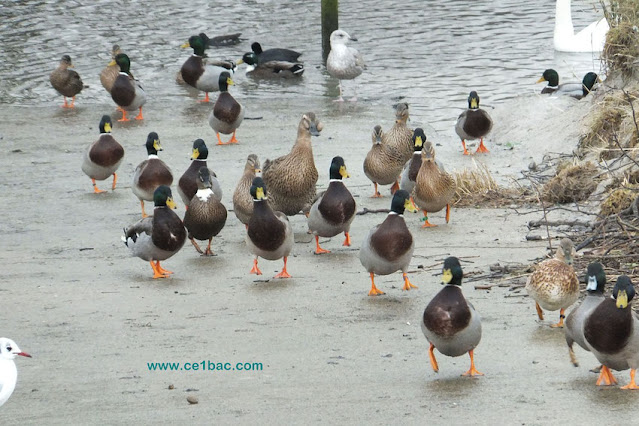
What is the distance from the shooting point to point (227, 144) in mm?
13641

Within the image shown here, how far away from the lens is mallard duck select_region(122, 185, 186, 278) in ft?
28.8

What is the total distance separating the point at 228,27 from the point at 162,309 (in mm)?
14981

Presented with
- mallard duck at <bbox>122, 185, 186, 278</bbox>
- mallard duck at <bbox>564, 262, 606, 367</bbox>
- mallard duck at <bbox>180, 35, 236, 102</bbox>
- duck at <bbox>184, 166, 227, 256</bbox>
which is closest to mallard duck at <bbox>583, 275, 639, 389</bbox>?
mallard duck at <bbox>564, 262, 606, 367</bbox>

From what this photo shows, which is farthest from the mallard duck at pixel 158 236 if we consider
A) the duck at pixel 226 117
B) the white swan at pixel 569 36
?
the white swan at pixel 569 36

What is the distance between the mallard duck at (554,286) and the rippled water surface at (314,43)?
25.1 feet

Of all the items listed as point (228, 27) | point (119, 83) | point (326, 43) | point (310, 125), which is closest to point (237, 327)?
point (310, 125)

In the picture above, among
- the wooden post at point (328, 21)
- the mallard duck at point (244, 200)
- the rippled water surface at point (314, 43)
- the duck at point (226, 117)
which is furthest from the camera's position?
the wooden post at point (328, 21)

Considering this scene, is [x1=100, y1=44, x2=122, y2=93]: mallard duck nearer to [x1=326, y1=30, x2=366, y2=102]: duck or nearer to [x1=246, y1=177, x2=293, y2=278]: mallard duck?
[x1=326, y1=30, x2=366, y2=102]: duck

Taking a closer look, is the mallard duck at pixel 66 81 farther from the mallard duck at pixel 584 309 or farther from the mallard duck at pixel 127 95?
the mallard duck at pixel 584 309

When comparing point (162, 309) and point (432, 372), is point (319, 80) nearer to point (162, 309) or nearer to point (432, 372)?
point (162, 309)

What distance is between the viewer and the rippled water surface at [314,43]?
1700cm

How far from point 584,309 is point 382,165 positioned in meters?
4.85

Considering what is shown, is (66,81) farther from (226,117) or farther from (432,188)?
(432,188)

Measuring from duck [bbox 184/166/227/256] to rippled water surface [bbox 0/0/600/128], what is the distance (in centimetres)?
592
